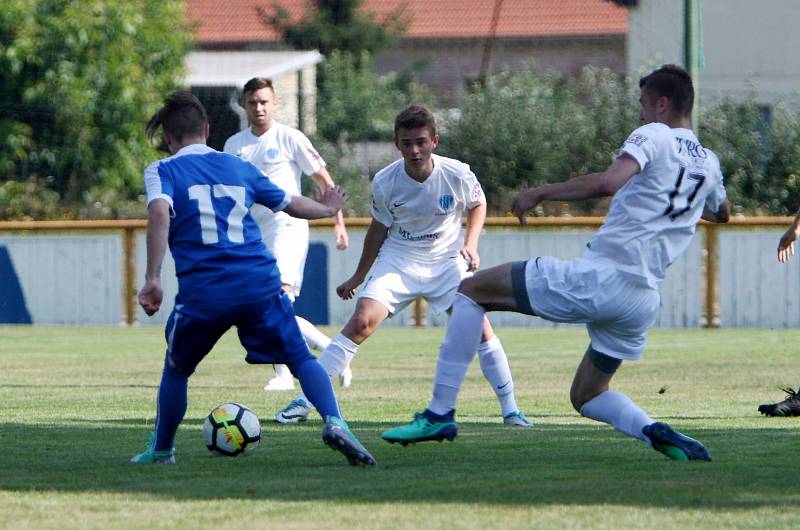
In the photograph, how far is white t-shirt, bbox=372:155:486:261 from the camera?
891cm

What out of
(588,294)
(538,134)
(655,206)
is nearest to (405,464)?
(588,294)

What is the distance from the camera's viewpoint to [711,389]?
11.3 metres

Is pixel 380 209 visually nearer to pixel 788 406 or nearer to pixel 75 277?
pixel 788 406

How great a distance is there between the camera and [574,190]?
6.37m

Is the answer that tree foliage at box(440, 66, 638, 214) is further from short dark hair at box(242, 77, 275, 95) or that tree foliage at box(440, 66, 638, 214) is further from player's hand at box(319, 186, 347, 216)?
player's hand at box(319, 186, 347, 216)

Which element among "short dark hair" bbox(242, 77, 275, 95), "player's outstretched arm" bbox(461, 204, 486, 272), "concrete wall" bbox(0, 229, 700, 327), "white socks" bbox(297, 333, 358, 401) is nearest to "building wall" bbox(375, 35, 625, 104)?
"concrete wall" bbox(0, 229, 700, 327)

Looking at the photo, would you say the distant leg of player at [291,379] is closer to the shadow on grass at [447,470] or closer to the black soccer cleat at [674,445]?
the shadow on grass at [447,470]

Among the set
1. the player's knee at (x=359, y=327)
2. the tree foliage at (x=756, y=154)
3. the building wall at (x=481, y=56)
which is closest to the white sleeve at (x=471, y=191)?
the player's knee at (x=359, y=327)

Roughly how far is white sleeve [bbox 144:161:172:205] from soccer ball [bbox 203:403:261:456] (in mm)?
1169

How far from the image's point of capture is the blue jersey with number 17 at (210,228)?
22.3 ft

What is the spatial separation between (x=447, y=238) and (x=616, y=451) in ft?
7.02

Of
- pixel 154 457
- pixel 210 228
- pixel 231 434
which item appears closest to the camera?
pixel 210 228

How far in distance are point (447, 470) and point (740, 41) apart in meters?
25.2

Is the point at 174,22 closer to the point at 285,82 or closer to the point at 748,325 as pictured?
the point at 285,82
